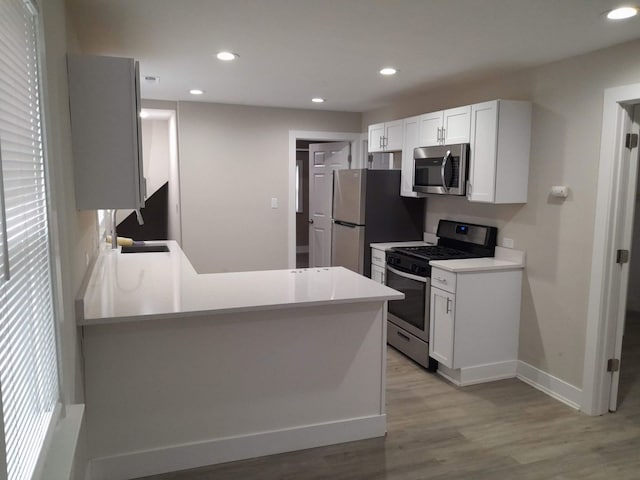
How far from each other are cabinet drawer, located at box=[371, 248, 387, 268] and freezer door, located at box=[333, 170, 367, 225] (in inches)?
11.9

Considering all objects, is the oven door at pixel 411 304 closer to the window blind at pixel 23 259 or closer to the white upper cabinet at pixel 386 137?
the white upper cabinet at pixel 386 137

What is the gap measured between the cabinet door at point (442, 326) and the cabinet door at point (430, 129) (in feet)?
4.17

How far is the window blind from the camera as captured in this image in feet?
3.78

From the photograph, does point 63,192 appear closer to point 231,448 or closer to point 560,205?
point 231,448

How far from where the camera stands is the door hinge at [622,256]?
2996 mm

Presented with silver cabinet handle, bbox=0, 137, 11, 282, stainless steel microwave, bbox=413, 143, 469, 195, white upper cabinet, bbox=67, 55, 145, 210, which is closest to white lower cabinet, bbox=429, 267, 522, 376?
stainless steel microwave, bbox=413, 143, 469, 195

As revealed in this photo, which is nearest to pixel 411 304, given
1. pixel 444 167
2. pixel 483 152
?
pixel 444 167

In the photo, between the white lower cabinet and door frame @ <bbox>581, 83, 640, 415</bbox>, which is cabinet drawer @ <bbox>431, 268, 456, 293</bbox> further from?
door frame @ <bbox>581, 83, 640, 415</bbox>

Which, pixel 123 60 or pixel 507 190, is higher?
pixel 123 60

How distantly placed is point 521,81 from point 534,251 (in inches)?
49.5

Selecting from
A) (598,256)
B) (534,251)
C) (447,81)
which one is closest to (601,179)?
(598,256)

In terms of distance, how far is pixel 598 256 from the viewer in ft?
9.86

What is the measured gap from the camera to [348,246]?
15.8 ft

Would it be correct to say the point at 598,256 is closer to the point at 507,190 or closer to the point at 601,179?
the point at 601,179
